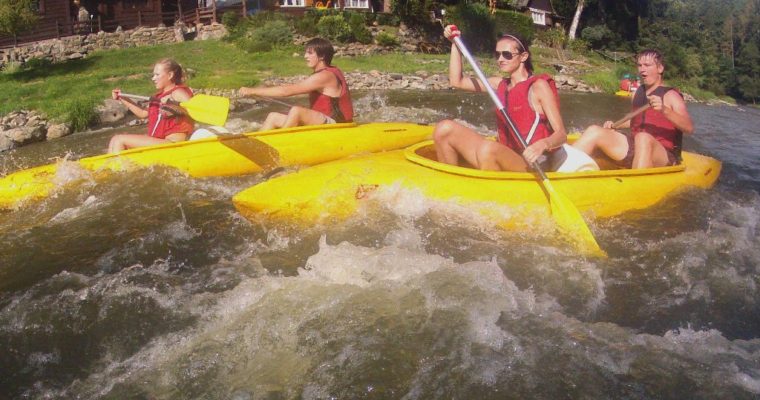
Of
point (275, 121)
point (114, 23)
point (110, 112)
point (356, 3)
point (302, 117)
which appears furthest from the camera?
point (356, 3)

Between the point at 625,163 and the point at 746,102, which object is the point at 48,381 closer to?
the point at 625,163

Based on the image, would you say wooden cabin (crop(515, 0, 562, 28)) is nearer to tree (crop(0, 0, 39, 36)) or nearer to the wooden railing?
the wooden railing

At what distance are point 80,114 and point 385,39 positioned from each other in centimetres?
1204

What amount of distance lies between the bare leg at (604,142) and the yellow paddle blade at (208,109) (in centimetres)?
309

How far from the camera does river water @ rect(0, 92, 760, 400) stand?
7.62ft

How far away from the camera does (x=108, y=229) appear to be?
411 centimetres

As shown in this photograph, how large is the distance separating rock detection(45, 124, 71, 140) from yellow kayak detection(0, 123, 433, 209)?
482 cm

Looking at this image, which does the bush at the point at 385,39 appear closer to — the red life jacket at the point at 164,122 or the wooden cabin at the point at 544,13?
the red life jacket at the point at 164,122

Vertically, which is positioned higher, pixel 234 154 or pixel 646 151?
pixel 646 151

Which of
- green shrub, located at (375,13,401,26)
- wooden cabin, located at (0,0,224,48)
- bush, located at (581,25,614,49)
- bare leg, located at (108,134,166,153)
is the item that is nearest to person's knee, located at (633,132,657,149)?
bare leg, located at (108,134,166,153)

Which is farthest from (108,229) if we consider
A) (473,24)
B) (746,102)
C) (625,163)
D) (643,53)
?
(746,102)

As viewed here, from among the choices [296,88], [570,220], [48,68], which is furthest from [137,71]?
[570,220]

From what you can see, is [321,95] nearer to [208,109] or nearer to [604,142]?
[208,109]

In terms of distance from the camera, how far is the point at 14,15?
14.2 m
